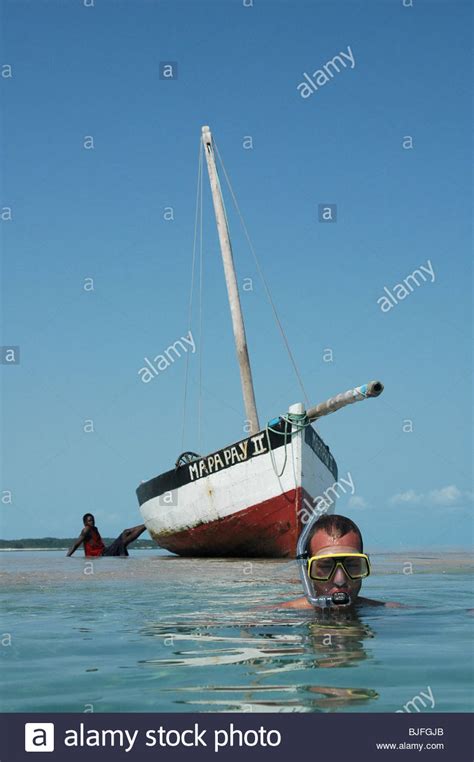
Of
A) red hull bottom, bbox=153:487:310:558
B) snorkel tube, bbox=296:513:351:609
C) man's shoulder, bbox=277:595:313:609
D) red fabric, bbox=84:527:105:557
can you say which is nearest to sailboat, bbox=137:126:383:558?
red hull bottom, bbox=153:487:310:558

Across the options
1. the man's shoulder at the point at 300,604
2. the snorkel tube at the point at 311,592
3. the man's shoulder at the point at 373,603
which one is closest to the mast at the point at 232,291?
the man's shoulder at the point at 373,603

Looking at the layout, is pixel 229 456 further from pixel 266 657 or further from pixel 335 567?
pixel 266 657

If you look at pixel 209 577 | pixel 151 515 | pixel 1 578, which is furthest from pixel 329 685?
pixel 151 515

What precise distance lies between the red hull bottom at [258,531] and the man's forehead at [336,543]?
12617 millimetres

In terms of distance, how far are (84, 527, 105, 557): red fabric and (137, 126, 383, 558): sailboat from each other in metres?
2.23

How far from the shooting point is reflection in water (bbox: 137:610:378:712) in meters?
3.52

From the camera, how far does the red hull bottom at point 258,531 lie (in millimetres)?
18188

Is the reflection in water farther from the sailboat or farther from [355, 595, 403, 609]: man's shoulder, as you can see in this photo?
the sailboat
